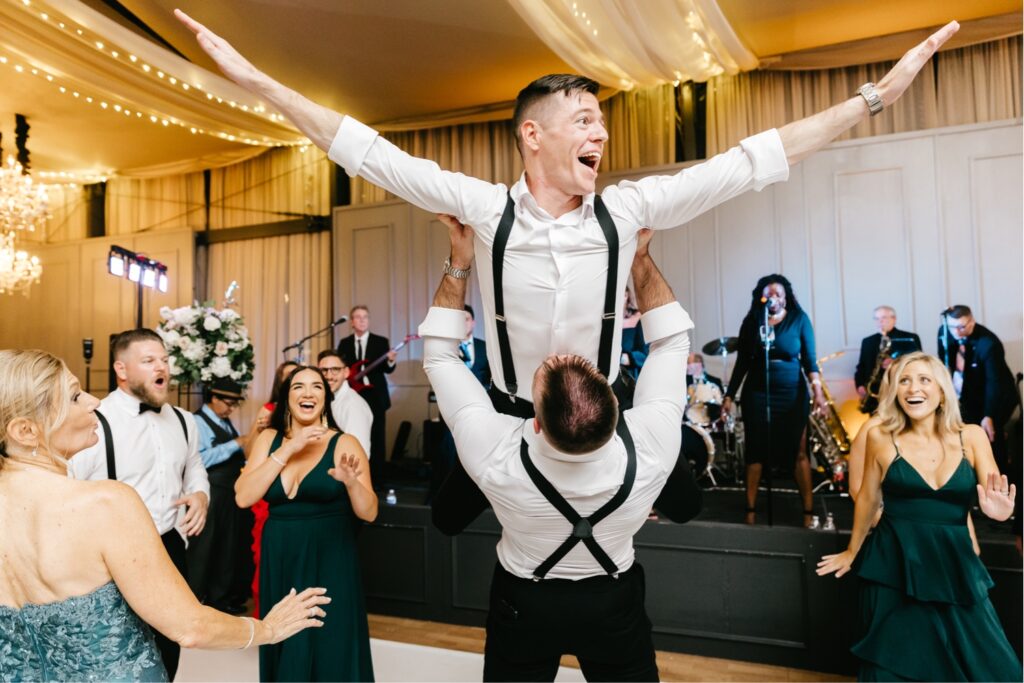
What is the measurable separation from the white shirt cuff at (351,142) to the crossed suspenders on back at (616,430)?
0.35 m

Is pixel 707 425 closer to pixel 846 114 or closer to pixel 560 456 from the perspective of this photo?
pixel 846 114

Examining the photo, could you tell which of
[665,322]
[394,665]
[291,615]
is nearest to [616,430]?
[665,322]

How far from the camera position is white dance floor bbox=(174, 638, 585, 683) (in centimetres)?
385

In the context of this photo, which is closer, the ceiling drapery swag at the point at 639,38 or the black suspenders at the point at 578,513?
the black suspenders at the point at 578,513

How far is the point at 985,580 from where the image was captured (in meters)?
2.79

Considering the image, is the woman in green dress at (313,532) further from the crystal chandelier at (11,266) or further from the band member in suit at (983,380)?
the crystal chandelier at (11,266)

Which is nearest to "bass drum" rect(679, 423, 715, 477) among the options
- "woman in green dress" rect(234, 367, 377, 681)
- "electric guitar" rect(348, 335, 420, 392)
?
"electric guitar" rect(348, 335, 420, 392)

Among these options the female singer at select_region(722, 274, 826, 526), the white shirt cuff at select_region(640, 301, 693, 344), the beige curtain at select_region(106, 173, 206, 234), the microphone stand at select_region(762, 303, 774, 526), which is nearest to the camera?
the white shirt cuff at select_region(640, 301, 693, 344)

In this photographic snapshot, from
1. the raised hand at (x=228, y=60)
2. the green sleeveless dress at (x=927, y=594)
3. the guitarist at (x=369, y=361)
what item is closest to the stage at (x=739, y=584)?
the green sleeveless dress at (x=927, y=594)

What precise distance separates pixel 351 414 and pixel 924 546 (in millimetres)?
3395

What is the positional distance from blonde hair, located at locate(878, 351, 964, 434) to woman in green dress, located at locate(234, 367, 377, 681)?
89.0 inches

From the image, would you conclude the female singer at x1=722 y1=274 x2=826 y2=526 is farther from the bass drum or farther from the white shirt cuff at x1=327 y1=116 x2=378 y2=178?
the white shirt cuff at x1=327 y1=116 x2=378 y2=178

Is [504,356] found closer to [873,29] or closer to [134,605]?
[134,605]

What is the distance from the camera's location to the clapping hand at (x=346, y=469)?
113 inches
